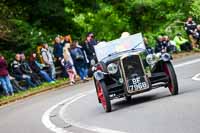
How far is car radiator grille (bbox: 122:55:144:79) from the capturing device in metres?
15.6

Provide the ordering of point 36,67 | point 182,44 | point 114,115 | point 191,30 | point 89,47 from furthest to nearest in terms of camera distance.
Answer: point 191,30 < point 182,44 < point 89,47 < point 36,67 < point 114,115

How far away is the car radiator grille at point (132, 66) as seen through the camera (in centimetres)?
1555

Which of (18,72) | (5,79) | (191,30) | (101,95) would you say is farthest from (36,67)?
(101,95)

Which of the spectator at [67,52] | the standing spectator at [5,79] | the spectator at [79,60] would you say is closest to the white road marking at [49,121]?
the standing spectator at [5,79]

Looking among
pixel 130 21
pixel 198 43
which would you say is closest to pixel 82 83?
pixel 198 43

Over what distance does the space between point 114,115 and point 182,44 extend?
77.8 ft

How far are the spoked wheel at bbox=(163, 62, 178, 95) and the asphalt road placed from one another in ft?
0.71

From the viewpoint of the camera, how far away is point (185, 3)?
42906mm

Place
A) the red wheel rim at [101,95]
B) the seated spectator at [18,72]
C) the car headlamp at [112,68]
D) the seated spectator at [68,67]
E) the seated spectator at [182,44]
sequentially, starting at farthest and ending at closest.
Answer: the seated spectator at [182,44]
the seated spectator at [68,67]
the seated spectator at [18,72]
the car headlamp at [112,68]
the red wheel rim at [101,95]

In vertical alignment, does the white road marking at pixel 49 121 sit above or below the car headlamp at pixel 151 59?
below

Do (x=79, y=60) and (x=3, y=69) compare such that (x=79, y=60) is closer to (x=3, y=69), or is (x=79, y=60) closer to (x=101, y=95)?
(x=3, y=69)

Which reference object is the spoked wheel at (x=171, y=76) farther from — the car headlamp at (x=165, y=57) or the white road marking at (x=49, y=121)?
the white road marking at (x=49, y=121)

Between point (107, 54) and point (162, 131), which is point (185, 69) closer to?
point (107, 54)

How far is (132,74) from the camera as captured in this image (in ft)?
51.0
